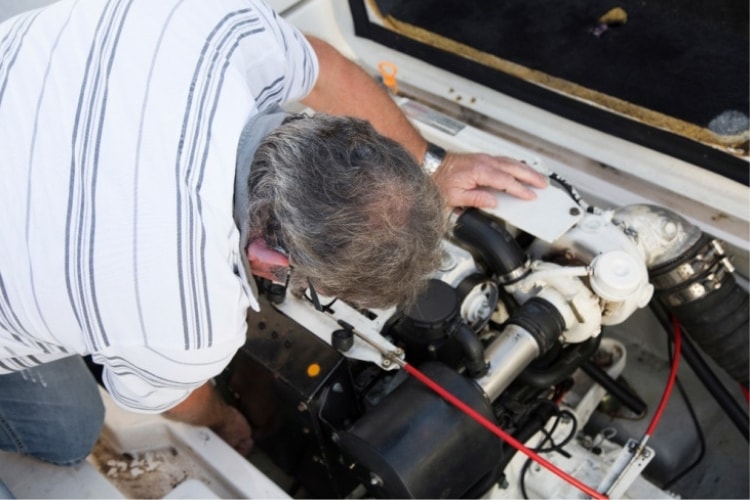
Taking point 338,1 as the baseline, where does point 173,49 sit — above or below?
above

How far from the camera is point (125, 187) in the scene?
789mm

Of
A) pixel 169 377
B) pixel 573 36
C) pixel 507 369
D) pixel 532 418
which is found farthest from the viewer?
pixel 573 36

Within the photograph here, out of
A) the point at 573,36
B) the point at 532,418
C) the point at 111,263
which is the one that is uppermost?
the point at 111,263

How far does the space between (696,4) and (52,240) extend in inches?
58.5

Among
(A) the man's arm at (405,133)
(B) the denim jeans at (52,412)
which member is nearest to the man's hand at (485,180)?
(A) the man's arm at (405,133)

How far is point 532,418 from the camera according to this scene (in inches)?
46.1

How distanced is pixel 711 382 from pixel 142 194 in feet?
3.56

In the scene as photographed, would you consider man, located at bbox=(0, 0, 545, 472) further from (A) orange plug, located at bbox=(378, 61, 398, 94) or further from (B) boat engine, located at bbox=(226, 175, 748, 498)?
(A) orange plug, located at bbox=(378, 61, 398, 94)

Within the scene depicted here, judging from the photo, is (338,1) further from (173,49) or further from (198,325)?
(198,325)

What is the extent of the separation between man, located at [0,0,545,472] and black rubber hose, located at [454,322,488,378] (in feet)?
0.58

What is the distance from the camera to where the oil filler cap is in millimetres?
1038

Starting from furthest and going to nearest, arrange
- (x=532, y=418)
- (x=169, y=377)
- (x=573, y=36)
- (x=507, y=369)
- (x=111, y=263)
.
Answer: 1. (x=573, y=36)
2. (x=532, y=418)
3. (x=507, y=369)
4. (x=169, y=377)
5. (x=111, y=263)

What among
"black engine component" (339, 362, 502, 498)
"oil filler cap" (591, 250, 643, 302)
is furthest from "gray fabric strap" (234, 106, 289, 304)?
"oil filler cap" (591, 250, 643, 302)

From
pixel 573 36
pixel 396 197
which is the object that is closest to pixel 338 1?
pixel 573 36
